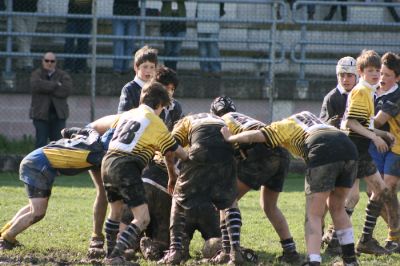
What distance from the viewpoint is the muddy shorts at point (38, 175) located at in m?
9.12

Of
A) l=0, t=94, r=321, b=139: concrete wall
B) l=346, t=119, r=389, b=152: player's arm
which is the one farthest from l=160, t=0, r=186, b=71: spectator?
l=346, t=119, r=389, b=152: player's arm

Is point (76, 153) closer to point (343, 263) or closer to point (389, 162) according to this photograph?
point (343, 263)

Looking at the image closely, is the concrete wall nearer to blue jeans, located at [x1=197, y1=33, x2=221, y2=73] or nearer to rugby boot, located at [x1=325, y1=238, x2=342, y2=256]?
blue jeans, located at [x1=197, y1=33, x2=221, y2=73]

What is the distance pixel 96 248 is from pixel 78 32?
331 inches

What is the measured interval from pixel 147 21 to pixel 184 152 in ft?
29.1

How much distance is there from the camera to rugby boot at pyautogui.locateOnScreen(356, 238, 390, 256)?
951cm

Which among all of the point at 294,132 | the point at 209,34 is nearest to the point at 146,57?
the point at 294,132

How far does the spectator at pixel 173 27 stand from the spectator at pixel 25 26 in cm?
224

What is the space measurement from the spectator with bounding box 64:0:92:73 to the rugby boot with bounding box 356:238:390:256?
28.0 ft

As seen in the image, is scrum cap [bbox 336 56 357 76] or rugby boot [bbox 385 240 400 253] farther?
scrum cap [bbox 336 56 357 76]

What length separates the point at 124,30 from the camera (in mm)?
17016

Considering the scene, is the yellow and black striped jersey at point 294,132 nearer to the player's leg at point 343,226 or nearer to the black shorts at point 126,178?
the player's leg at point 343,226

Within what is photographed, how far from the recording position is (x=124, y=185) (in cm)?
841

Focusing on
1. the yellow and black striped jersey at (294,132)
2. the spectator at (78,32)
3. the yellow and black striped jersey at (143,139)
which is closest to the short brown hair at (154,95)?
the yellow and black striped jersey at (143,139)
